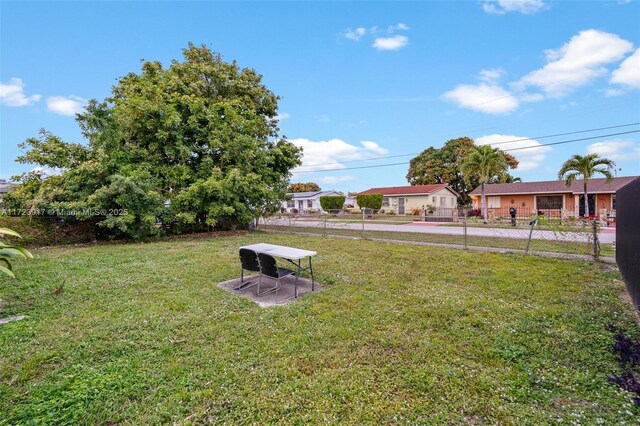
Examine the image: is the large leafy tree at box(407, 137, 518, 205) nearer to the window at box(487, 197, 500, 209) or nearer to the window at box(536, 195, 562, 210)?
the window at box(487, 197, 500, 209)

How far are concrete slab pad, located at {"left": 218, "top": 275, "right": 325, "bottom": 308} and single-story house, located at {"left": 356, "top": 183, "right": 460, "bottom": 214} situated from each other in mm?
26955

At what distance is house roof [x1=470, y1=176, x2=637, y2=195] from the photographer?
24719 mm

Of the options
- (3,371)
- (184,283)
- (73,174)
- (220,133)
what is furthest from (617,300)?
(73,174)

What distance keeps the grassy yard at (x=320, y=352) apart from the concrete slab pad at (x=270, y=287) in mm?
280

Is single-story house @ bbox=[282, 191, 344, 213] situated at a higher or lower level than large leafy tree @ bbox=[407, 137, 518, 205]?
lower

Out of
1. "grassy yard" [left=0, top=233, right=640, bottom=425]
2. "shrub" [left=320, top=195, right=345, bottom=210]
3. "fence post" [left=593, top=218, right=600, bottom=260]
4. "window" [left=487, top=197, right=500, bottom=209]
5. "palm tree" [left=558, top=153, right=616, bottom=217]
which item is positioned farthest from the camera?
"shrub" [left=320, top=195, right=345, bottom=210]

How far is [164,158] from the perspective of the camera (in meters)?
13.1

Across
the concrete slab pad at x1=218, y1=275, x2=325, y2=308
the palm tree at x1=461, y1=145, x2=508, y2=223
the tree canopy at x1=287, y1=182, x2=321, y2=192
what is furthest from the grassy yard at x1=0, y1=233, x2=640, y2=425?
the tree canopy at x1=287, y1=182, x2=321, y2=192

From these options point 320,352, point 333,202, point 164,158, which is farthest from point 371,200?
point 320,352

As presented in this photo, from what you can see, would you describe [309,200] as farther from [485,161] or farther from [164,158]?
[164,158]

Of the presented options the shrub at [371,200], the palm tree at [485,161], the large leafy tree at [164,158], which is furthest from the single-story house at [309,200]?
the large leafy tree at [164,158]

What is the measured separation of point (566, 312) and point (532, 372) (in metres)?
2.02

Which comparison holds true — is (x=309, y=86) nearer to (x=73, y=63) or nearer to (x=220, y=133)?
(x=220, y=133)

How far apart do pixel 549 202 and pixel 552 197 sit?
1.68 ft
